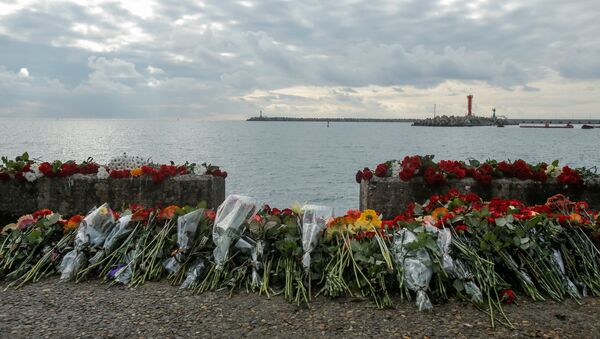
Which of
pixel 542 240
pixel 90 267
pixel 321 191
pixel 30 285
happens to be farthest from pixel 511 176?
pixel 321 191

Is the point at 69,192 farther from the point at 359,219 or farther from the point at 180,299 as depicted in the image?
the point at 359,219

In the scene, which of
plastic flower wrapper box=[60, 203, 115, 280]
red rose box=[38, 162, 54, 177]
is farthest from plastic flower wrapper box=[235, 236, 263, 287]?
red rose box=[38, 162, 54, 177]

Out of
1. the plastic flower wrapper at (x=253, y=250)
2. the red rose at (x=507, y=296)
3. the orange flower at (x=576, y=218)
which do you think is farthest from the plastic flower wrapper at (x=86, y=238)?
the orange flower at (x=576, y=218)

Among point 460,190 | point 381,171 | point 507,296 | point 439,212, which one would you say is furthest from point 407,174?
point 507,296

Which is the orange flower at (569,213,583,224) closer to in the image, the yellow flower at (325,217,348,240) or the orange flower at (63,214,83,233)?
the yellow flower at (325,217,348,240)

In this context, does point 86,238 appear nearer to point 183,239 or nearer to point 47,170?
point 183,239

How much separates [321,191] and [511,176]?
1462 centimetres

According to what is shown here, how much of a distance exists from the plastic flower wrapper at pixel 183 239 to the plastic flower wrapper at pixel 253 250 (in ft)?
1.68

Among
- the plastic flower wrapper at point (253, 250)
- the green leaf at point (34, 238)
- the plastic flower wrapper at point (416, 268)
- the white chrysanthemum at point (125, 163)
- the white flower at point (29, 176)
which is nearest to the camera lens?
the plastic flower wrapper at point (416, 268)

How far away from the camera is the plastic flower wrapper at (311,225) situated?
5.00 meters

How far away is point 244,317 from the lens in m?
4.31

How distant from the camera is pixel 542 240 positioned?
5.14 meters

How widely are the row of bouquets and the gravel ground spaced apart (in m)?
0.16

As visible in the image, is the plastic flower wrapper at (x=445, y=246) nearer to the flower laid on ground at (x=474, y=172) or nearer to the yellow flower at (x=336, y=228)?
the yellow flower at (x=336, y=228)
